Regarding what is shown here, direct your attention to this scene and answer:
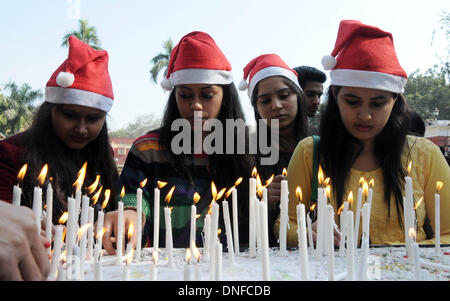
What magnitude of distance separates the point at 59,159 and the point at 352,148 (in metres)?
2.18

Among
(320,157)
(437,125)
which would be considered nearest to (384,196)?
(320,157)

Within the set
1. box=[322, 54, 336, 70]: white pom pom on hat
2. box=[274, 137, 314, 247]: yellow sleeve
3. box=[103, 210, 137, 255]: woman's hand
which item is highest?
box=[322, 54, 336, 70]: white pom pom on hat

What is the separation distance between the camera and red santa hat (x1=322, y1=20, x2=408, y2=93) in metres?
2.27

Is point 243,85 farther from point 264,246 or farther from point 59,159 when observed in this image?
point 264,246

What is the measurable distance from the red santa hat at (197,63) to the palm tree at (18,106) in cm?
3660

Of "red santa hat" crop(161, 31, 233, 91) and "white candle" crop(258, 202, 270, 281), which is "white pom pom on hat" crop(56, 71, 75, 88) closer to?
"red santa hat" crop(161, 31, 233, 91)

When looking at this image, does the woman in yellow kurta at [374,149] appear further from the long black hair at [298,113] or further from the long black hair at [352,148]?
the long black hair at [298,113]

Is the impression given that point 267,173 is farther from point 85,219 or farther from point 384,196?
point 85,219

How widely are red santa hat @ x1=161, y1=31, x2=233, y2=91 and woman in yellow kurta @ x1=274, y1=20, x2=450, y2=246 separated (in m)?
0.90

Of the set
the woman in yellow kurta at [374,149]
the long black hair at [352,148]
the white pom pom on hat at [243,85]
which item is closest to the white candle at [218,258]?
the woman in yellow kurta at [374,149]

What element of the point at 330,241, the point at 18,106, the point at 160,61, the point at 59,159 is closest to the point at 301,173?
the point at 330,241

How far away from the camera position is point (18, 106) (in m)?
35.2

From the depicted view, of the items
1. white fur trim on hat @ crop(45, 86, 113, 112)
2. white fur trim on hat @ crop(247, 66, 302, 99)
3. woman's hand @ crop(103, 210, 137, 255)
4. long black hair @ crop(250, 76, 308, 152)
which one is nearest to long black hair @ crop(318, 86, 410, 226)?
long black hair @ crop(250, 76, 308, 152)

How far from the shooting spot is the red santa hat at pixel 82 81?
9.10 feet
